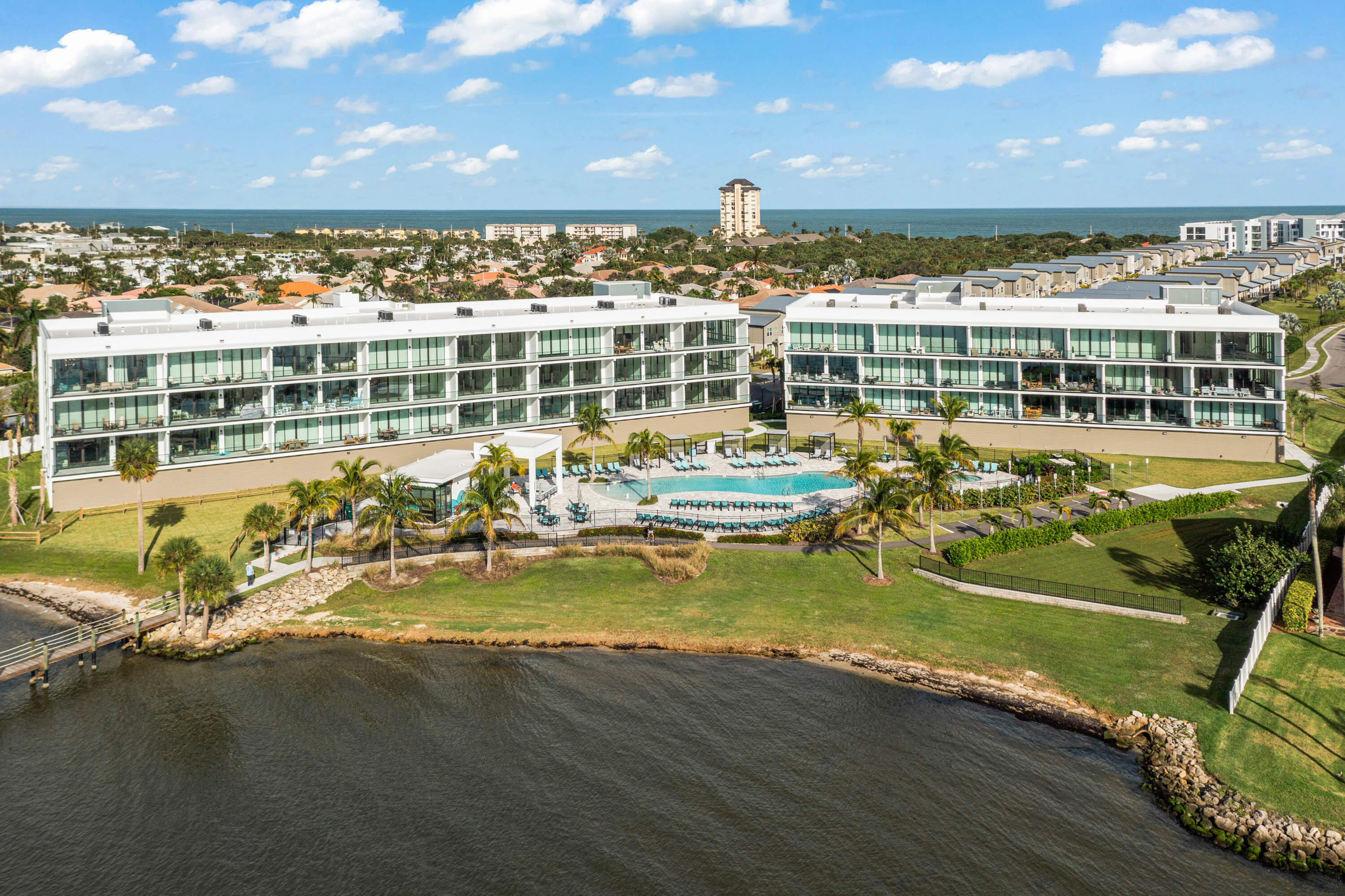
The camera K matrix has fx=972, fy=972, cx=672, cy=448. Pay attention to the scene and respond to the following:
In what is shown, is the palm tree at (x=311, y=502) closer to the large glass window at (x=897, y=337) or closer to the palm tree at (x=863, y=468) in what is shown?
the palm tree at (x=863, y=468)

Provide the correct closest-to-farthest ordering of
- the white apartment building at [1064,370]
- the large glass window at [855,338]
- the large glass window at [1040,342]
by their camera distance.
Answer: the white apartment building at [1064,370] → the large glass window at [1040,342] → the large glass window at [855,338]

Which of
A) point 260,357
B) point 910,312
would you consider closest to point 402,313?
point 260,357

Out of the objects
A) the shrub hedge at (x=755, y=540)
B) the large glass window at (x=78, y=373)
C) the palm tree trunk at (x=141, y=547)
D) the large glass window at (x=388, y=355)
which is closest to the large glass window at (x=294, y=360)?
the large glass window at (x=388, y=355)

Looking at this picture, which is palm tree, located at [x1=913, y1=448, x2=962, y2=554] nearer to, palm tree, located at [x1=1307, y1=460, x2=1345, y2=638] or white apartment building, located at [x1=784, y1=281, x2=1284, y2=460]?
palm tree, located at [x1=1307, y1=460, x2=1345, y2=638]

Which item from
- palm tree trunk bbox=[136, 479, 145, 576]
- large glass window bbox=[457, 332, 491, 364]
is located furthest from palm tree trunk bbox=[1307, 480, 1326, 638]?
palm tree trunk bbox=[136, 479, 145, 576]

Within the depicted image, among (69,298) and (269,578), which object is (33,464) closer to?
(269,578)
